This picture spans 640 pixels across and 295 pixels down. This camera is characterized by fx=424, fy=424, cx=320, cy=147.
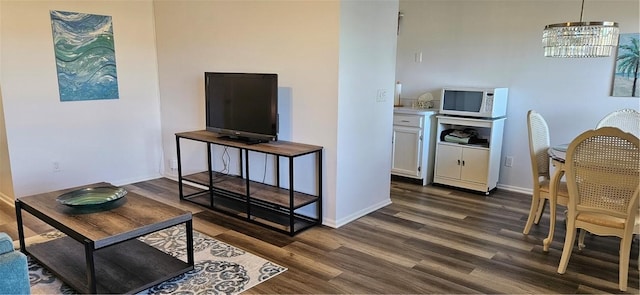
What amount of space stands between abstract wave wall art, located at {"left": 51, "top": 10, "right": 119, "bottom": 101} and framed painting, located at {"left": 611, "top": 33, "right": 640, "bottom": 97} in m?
5.11

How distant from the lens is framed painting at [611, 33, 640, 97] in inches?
155

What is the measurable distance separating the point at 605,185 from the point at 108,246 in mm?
2959

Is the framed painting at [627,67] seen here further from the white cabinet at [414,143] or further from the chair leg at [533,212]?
the white cabinet at [414,143]

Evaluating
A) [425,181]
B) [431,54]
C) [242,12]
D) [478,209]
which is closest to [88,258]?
[242,12]

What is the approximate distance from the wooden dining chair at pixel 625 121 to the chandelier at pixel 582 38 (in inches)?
37.5

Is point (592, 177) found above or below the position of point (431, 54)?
below

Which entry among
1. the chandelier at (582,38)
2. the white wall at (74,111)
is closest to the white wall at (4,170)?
the white wall at (74,111)

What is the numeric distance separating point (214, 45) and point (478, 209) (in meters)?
3.08

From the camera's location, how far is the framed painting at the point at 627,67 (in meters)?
3.94

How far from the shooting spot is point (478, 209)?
13.6 feet

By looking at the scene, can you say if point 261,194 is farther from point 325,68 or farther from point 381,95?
point 381,95

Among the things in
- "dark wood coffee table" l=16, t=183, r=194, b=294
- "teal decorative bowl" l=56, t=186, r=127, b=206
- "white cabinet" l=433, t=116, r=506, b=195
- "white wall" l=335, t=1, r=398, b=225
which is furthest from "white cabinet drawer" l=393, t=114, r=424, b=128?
"teal decorative bowl" l=56, t=186, r=127, b=206

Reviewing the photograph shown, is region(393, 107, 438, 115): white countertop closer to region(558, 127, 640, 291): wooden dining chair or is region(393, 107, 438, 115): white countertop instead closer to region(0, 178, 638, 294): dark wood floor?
region(0, 178, 638, 294): dark wood floor

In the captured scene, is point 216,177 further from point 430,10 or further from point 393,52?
point 430,10
